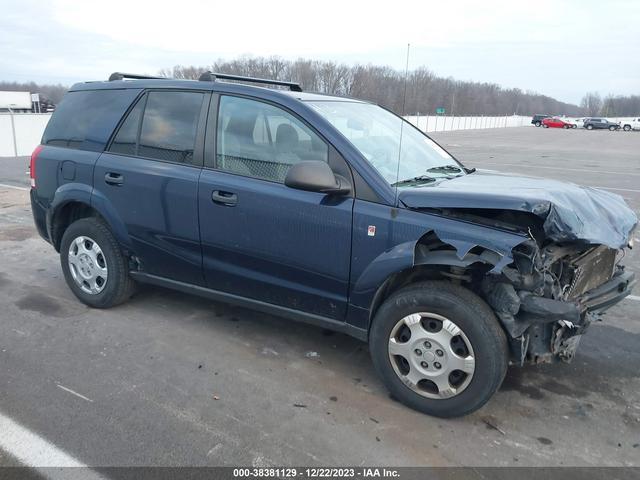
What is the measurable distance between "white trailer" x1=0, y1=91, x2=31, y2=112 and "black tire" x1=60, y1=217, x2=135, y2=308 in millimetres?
48013

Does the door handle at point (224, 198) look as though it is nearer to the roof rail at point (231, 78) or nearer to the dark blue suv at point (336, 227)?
the dark blue suv at point (336, 227)

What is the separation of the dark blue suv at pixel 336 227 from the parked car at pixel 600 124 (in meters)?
70.2

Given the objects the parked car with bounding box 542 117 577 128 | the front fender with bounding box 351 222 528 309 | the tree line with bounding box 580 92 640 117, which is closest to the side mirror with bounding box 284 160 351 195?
the front fender with bounding box 351 222 528 309

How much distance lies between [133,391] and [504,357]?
2.22m

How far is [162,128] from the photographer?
155 inches

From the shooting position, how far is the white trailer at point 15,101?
1769 inches

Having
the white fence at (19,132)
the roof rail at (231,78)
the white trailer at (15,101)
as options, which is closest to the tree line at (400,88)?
the roof rail at (231,78)

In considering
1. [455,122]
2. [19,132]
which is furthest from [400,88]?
[455,122]

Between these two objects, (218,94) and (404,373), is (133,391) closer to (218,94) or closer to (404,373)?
(404,373)

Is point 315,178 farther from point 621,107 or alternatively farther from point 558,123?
point 621,107


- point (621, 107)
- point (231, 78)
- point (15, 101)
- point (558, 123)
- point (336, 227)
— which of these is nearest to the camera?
point (336, 227)

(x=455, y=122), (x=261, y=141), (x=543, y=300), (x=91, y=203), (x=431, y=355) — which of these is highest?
(x=455, y=122)

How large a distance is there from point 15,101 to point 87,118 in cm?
5011

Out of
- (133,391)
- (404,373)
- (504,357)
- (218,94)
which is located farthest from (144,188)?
(504,357)
